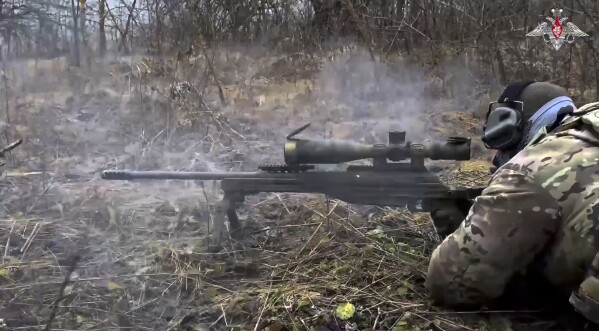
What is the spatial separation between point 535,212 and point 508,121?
0.43 metres

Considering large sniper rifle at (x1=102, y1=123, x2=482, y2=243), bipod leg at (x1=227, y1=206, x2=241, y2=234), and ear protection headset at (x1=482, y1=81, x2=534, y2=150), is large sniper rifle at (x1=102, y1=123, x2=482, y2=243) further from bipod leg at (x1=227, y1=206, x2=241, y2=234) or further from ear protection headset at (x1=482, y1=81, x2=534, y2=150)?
ear protection headset at (x1=482, y1=81, x2=534, y2=150)

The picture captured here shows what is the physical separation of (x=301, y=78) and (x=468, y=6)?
1.91 meters

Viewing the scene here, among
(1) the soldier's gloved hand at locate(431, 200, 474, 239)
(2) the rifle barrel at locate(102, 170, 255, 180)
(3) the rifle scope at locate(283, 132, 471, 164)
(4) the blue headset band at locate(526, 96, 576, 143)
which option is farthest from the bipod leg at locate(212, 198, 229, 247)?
(4) the blue headset band at locate(526, 96, 576, 143)

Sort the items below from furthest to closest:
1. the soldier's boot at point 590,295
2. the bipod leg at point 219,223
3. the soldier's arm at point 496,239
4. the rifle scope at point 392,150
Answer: the bipod leg at point 219,223 < the rifle scope at point 392,150 < the soldier's arm at point 496,239 < the soldier's boot at point 590,295

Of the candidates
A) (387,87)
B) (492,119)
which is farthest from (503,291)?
(387,87)

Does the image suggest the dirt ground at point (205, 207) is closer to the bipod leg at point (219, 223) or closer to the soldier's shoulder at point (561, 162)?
the bipod leg at point (219, 223)

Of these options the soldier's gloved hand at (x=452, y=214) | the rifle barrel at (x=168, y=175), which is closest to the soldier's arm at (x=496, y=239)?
the soldier's gloved hand at (x=452, y=214)

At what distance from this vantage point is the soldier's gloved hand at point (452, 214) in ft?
11.1

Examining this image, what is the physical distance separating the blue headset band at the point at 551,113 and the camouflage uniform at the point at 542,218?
3.4 inches

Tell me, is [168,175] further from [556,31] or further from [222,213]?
[556,31]

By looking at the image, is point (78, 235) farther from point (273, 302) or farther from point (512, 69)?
point (512, 69)

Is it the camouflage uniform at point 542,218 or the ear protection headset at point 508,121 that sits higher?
the ear protection headset at point 508,121

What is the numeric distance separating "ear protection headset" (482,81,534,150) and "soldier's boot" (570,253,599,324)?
1.98ft

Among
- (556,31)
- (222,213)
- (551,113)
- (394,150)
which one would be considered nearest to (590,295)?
(551,113)
